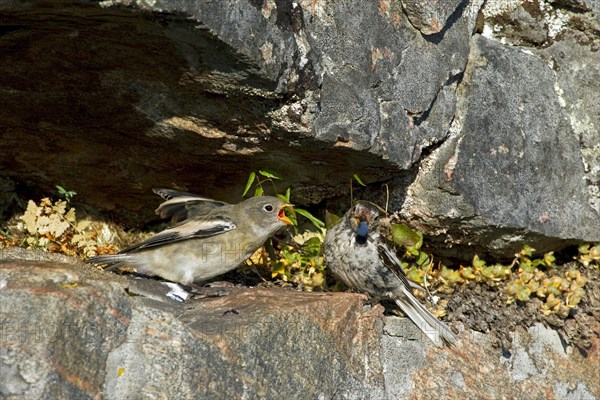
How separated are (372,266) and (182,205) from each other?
1.45m

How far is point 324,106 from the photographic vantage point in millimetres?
5289

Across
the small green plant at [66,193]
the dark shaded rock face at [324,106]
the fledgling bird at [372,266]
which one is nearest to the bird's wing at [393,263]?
the fledgling bird at [372,266]

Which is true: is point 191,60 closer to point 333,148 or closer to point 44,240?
point 333,148

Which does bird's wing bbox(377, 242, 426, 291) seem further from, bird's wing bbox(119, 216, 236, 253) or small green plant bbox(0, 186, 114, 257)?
small green plant bbox(0, 186, 114, 257)

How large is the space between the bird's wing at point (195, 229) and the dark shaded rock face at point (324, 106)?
0.35 meters

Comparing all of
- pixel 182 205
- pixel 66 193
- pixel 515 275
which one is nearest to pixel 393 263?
pixel 515 275

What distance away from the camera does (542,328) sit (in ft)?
21.1

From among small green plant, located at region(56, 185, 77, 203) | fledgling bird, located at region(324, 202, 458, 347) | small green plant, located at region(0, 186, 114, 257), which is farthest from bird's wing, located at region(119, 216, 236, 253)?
fledgling bird, located at region(324, 202, 458, 347)

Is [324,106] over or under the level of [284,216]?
over

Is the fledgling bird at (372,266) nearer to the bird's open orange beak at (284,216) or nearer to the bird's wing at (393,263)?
the bird's wing at (393,263)

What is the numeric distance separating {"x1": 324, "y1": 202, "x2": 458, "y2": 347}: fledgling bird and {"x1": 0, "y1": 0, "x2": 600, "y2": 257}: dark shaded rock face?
0.93 ft

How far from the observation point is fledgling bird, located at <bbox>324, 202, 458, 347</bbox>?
19.7ft

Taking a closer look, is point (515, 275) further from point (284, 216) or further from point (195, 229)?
point (195, 229)

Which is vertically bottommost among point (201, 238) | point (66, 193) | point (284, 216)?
point (201, 238)
